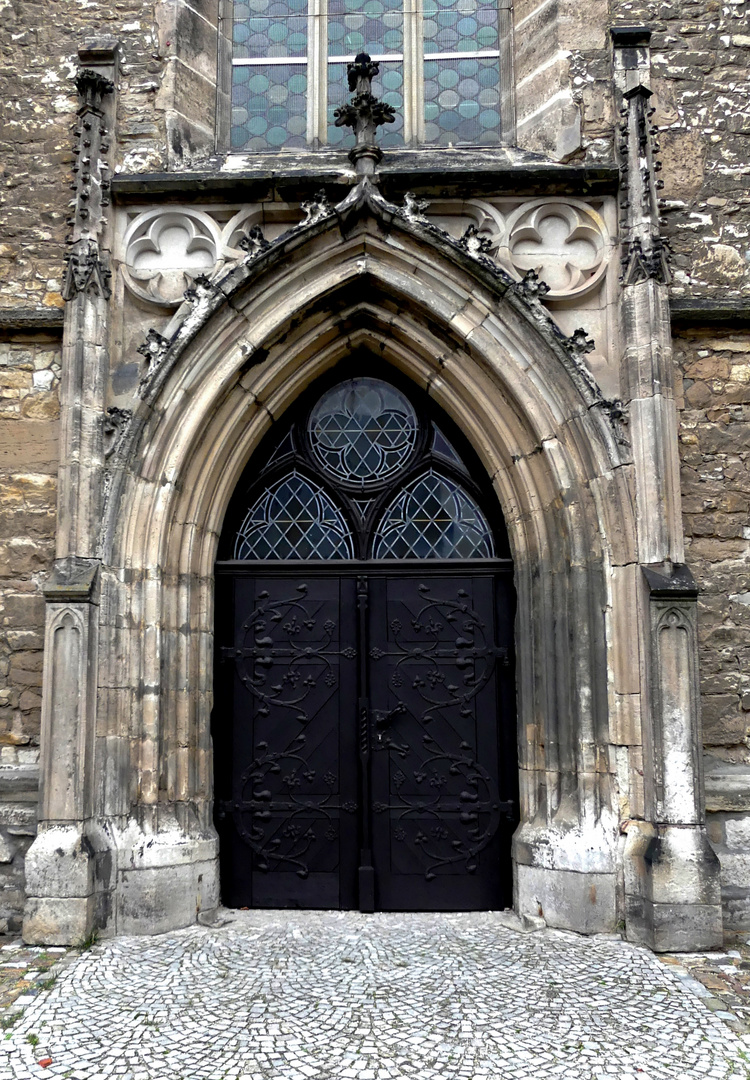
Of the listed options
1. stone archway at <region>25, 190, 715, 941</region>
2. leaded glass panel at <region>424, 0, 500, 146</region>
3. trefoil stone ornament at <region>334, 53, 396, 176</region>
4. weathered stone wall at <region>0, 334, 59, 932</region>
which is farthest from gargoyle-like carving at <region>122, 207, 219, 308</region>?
leaded glass panel at <region>424, 0, 500, 146</region>

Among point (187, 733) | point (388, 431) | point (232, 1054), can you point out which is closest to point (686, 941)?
point (232, 1054)

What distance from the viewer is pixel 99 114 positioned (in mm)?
5293

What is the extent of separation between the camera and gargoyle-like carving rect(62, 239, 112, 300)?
5.09 metres

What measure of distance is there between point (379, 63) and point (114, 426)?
3.29 metres

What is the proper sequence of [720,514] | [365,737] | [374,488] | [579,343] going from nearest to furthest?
[579,343]
[720,514]
[365,737]
[374,488]

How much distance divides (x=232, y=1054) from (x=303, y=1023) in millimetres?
372

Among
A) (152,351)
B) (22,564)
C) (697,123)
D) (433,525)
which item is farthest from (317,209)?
(22,564)

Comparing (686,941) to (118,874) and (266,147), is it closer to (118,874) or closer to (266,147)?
(118,874)

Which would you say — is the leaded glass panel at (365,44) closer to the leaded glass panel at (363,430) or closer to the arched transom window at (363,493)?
the leaded glass panel at (363,430)

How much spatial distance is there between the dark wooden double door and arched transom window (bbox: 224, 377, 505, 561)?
0.18 meters

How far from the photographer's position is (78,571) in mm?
4852

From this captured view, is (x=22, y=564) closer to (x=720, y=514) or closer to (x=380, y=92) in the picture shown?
(x=380, y=92)

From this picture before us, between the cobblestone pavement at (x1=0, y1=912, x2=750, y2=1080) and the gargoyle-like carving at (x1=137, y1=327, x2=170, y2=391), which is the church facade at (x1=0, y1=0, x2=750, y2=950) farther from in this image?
the cobblestone pavement at (x1=0, y1=912, x2=750, y2=1080)

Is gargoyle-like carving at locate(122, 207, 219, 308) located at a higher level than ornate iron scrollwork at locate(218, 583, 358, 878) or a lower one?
higher
